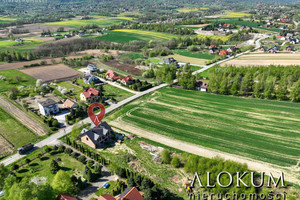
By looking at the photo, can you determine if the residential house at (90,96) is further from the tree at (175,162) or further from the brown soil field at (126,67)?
the tree at (175,162)

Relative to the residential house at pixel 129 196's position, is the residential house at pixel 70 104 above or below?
above

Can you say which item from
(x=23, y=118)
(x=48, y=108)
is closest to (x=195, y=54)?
(x=48, y=108)

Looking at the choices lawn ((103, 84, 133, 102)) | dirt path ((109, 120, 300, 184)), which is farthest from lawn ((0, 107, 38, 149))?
lawn ((103, 84, 133, 102))

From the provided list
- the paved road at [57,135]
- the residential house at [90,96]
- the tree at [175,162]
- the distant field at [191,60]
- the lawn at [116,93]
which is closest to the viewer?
the tree at [175,162]

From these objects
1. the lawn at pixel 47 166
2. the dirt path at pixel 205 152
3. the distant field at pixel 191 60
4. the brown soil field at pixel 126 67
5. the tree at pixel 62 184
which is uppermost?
the distant field at pixel 191 60

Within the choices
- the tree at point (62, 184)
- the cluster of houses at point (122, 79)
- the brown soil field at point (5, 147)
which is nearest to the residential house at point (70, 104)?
the brown soil field at point (5, 147)

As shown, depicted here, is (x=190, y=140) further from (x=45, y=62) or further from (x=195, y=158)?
(x=45, y=62)
